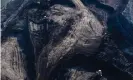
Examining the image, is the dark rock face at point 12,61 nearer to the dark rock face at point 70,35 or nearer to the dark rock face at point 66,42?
the dark rock face at point 66,42

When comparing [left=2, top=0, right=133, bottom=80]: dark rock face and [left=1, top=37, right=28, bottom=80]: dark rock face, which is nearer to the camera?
[left=1, top=37, right=28, bottom=80]: dark rock face

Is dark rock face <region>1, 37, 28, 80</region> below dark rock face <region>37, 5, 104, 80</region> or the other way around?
below

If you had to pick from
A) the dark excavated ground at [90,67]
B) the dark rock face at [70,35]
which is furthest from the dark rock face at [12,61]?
the dark excavated ground at [90,67]

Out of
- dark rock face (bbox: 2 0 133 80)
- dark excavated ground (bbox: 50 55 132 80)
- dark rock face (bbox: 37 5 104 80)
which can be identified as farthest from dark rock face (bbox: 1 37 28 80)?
dark excavated ground (bbox: 50 55 132 80)

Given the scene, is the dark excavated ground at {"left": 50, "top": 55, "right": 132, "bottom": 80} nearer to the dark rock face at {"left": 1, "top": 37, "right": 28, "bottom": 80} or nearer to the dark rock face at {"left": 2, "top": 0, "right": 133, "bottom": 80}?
the dark rock face at {"left": 2, "top": 0, "right": 133, "bottom": 80}

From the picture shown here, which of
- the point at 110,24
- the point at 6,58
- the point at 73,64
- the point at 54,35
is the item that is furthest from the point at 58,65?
the point at 110,24

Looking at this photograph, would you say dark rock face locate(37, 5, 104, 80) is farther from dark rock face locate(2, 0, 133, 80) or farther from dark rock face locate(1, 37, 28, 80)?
dark rock face locate(1, 37, 28, 80)

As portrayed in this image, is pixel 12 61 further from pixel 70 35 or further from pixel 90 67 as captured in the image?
pixel 90 67

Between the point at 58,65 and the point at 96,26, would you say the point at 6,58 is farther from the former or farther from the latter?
the point at 96,26
